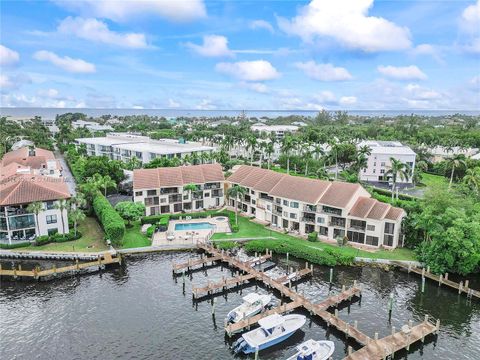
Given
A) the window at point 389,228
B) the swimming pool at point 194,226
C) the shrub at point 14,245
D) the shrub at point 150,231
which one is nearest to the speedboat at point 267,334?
the window at point 389,228

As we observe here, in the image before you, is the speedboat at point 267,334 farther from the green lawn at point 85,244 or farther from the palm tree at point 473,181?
the palm tree at point 473,181


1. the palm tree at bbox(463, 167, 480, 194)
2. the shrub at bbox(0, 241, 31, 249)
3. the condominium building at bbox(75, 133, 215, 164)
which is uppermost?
the condominium building at bbox(75, 133, 215, 164)

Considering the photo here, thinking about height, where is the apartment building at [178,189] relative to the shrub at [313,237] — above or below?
above

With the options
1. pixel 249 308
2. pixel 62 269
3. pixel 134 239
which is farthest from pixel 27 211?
pixel 249 308

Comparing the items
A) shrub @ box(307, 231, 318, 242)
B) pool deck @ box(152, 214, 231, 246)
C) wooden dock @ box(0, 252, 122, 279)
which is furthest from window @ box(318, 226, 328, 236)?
wooden dock @ box(0, 252, 122, 279)

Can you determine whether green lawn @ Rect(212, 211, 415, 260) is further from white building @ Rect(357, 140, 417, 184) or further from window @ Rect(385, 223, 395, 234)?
white building @ Rect(357, 140, 417, 184)

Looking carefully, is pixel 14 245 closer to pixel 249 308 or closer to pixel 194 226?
pixel 194 226
